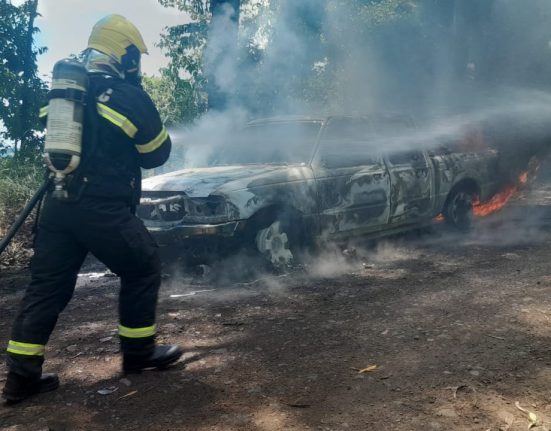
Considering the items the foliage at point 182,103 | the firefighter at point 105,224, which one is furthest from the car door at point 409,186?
the foliage at point 182,103

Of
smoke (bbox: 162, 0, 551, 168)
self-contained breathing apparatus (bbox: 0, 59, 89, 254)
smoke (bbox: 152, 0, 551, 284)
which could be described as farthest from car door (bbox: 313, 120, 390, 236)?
smoke (bbox: 162, 0, 551, 168)

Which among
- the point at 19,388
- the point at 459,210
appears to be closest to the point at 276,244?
the point at 19,388

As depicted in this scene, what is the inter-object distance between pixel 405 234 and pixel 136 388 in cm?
547

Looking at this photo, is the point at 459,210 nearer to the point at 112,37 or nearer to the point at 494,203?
A: the point at 494,203

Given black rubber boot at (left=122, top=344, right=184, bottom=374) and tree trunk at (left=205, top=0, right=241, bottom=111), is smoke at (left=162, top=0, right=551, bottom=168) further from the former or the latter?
black rubber boot at (left=122, top=344, right=184, bottom=374)

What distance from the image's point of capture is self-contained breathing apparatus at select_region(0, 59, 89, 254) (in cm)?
298

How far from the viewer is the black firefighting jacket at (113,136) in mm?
3057

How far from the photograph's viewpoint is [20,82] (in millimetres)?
10875

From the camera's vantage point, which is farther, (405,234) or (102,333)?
(405,234)

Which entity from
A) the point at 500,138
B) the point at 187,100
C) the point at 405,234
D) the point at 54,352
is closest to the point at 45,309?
the point at 54,352

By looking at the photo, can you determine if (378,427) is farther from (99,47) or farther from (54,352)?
(99,47)

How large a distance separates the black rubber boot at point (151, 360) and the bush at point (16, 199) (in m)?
3.27

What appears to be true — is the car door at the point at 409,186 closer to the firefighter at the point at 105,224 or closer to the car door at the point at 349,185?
the car door at the point at 349,185

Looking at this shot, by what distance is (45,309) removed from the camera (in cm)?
301
